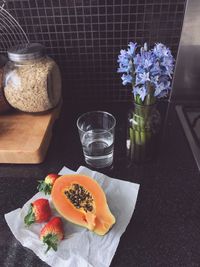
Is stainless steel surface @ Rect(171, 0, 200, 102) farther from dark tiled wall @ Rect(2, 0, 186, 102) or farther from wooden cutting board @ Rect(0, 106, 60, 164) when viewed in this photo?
wooden cutting board @ Rect(0, 106, 60, 164)

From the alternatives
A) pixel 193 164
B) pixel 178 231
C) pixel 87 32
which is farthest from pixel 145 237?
pixel 87 32

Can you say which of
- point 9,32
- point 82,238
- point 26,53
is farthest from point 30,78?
point 82,238

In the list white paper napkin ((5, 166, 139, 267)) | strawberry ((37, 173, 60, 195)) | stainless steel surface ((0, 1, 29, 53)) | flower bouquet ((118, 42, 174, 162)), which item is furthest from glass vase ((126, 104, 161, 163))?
stainless steel surface ((0, 1, 29, 53))

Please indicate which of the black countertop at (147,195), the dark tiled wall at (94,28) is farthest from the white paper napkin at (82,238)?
the dark tiled wall at (94,28)

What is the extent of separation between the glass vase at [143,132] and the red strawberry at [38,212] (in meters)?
0.25

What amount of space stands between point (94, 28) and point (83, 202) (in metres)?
0.50

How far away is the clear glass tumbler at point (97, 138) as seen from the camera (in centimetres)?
61

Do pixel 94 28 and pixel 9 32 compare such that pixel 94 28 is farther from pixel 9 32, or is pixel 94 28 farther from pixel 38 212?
pixel 38 212

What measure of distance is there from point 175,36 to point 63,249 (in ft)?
2.12

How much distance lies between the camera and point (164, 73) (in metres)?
0.48

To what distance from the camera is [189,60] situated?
0.79 meters

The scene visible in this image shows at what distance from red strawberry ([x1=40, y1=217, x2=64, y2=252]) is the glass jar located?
1.10 ft

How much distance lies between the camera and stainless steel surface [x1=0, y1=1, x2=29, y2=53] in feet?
2.33

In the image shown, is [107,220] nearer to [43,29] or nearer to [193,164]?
[193,164]
